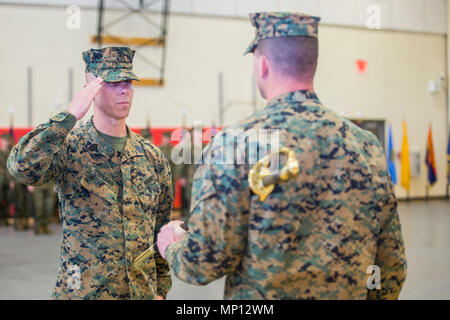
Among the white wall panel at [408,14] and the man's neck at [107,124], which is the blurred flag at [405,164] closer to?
the white wall panel at [408,14]

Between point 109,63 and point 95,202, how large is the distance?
2.15 feet

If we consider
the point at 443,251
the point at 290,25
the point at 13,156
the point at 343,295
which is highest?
the point at 290,25

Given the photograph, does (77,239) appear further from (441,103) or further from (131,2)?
(441,103)

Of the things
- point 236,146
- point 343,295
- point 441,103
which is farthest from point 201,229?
point 441,103

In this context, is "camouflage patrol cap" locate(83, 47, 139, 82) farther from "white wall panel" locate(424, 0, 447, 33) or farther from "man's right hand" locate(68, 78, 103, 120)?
"white wall panel" locate(424, 0, 447, 33)

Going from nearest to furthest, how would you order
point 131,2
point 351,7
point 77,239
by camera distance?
point 77,239 → point 131,2 → point 351,7

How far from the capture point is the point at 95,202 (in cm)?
231

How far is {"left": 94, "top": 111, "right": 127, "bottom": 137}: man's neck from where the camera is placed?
8.04 feet

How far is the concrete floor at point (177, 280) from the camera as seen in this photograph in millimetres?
5145

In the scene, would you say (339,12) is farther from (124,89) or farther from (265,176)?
(265,176)

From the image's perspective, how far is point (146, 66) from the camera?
38.3ft

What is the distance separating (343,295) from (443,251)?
6.33 m

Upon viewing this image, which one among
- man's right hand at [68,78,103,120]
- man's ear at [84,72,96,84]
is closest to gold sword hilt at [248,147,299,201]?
man's right hand at [68,78,103,120]

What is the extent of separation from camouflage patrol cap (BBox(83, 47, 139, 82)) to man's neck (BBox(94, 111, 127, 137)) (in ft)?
0.60
